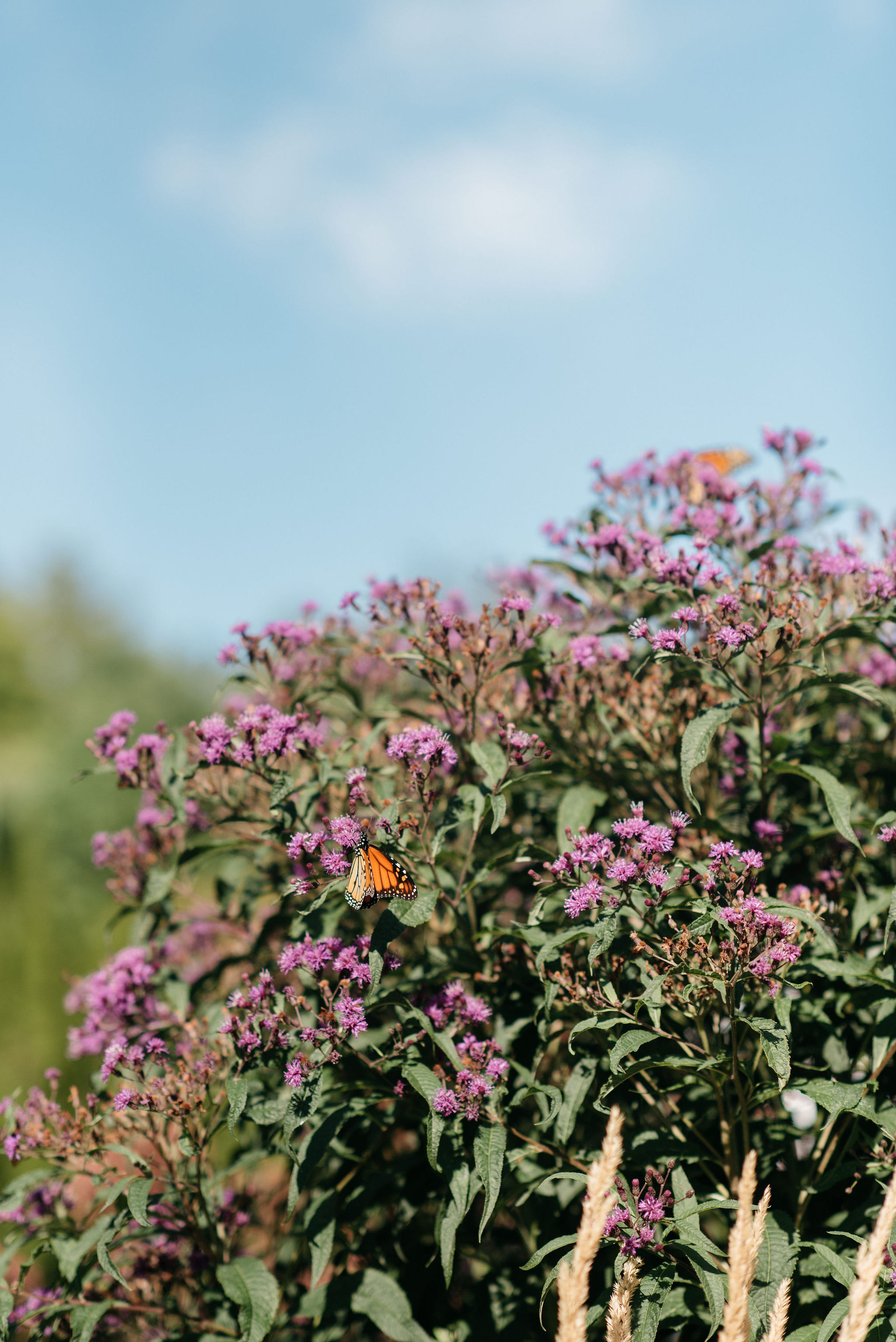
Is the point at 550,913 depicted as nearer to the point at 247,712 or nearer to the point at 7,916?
the point at 247,712

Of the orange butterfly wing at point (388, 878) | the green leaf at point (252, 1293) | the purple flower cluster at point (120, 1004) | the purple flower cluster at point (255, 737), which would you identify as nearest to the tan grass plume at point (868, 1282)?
the orange butterfly wing at point (388, 878)

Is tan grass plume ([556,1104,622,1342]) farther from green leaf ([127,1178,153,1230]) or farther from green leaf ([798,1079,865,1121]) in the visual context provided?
green leaf ([127,1178,153,1230])

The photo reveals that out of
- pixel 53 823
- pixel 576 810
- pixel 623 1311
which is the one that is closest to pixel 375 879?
pixel 576 810

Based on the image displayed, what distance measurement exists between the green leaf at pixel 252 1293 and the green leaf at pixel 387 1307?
28 cm

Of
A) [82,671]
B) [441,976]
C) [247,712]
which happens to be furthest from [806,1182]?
[82,671]

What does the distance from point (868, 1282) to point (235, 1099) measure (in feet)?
5.44

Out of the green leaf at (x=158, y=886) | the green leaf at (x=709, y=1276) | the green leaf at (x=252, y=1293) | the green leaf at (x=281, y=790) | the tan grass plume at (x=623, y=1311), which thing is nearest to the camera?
the tan grass plume at (x=623, y=1311)

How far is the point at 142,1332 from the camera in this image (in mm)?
4066

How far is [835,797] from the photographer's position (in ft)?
9.41

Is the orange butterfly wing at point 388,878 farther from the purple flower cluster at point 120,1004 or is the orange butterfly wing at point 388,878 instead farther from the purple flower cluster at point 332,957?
the purple flower cluster at point 120,1004

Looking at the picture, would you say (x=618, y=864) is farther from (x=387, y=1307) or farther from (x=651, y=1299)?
(x=387, y=1307)

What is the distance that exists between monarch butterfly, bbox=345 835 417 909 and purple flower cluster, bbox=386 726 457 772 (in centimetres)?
37

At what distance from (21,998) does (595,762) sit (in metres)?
12.5

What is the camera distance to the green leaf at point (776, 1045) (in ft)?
7.75
